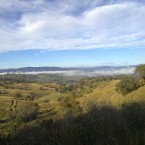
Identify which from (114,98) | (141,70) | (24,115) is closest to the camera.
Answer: (24,115)

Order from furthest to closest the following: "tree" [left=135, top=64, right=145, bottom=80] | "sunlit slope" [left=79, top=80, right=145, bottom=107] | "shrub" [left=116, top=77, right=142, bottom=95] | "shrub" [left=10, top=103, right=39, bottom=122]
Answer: "tree" [left=135, top=64, right=145, bottom=80] < "shrub" [left=116, top=77, right=142, bottom=95] < "shrub" [left=10, top=103, right=39, bottom=122] < "sunlit slope" [left=79, top=80, right=145, bottom=107]

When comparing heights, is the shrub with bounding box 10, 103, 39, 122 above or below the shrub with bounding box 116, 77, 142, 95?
above

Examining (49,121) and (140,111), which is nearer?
(49,121)

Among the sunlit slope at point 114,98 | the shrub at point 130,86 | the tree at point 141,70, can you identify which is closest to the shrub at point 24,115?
the sunlit slope at point 114,98

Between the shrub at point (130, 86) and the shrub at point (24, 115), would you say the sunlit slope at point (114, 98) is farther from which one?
the shrub at point (24, 115)

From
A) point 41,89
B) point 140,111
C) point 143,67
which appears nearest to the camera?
point 140,111

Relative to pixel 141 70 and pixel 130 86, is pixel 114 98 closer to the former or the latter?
pixel 130 86

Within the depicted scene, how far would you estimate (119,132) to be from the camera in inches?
220

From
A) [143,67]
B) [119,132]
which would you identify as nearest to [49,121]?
[119,132]

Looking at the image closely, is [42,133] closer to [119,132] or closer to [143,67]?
[119,132]

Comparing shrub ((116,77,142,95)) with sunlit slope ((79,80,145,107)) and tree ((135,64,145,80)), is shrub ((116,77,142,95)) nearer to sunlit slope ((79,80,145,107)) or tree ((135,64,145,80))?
sunlit slope ((79,80,145,107))

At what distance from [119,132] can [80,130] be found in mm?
828

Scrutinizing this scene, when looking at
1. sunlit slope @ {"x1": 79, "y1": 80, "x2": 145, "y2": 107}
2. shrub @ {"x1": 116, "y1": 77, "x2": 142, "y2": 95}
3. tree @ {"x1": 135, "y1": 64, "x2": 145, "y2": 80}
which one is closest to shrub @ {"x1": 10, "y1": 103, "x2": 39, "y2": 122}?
sunlit slope @ {"x1": 79, "y1": 80, "x2": 145, "y2": 107}

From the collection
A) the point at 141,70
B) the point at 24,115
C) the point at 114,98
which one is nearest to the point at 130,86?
the point at 141,70
